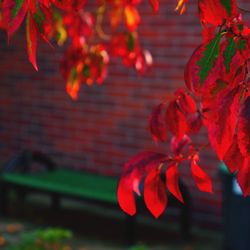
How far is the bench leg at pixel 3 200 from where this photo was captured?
23.3 ft

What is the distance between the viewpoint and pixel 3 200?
7.21 metres

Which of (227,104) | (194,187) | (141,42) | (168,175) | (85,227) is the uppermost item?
(227,104)

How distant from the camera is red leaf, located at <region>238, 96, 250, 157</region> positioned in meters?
1.60

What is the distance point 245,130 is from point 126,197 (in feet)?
1.49

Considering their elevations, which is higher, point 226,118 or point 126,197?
point 226,118

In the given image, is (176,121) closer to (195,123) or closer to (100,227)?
(195,123)

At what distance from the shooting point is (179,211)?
6988 millimetres

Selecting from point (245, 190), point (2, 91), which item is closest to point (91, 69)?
point (245, 190)

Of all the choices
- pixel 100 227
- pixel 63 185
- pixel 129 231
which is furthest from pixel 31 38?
pixel 100 227

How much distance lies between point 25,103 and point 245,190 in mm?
6621

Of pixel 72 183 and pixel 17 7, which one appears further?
pixel 72 183

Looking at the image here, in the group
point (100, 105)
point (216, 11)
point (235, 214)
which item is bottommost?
point (235, 214)

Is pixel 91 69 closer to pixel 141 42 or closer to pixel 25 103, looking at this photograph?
pixel 141 42

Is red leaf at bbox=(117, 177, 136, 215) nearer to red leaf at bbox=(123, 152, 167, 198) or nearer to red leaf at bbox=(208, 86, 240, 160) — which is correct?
red leaf at bbox=(123, 152, 167, 198)
